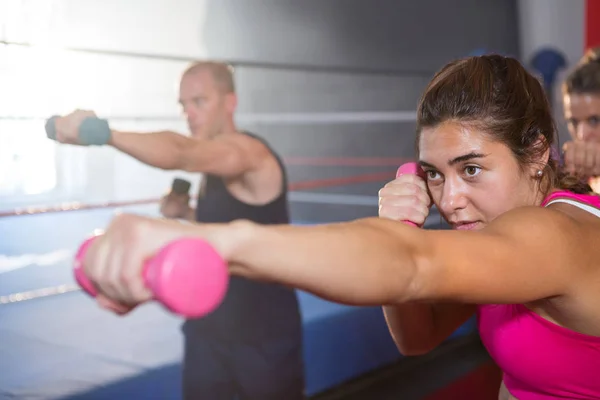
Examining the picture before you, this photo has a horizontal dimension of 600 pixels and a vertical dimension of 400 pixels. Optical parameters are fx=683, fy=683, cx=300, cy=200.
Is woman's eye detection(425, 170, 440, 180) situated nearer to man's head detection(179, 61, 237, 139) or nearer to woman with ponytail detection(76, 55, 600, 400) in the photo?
woman with ponytail detection(76, 55, 600, 400)

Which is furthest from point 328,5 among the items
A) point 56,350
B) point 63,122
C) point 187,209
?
point 56,350

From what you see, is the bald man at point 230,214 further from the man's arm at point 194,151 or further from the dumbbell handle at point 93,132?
the dumbbell handle at point 93,132

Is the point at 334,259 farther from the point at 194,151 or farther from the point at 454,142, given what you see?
the point at 194,151

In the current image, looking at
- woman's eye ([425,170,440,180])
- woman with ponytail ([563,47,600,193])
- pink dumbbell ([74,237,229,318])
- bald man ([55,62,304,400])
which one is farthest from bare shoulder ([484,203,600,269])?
woman with ponytail ([563,47,600,193])

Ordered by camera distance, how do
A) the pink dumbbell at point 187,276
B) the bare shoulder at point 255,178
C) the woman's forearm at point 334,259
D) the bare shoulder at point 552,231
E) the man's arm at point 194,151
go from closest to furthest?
the pink dumbbell at point 187,276
the woman's forearm at point 334,259
the bare shoulder at point 552,231
the man's arm at point 194,151
the bare shoulder at point 255,178

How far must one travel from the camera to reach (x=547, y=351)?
1.04 metres

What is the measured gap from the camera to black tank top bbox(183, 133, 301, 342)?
1869 mm

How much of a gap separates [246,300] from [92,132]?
0.69m

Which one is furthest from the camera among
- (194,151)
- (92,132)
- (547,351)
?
(194,151)

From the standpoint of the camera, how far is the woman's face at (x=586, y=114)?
6.85 feet

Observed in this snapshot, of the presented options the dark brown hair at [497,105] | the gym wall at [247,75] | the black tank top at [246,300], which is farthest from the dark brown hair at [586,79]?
the dark brown hair at [497,105]

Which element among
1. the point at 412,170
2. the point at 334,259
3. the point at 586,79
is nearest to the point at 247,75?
the point at 586,79

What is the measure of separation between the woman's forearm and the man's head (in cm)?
137

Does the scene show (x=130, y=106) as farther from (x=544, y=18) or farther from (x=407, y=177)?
(x=544, y=18)
